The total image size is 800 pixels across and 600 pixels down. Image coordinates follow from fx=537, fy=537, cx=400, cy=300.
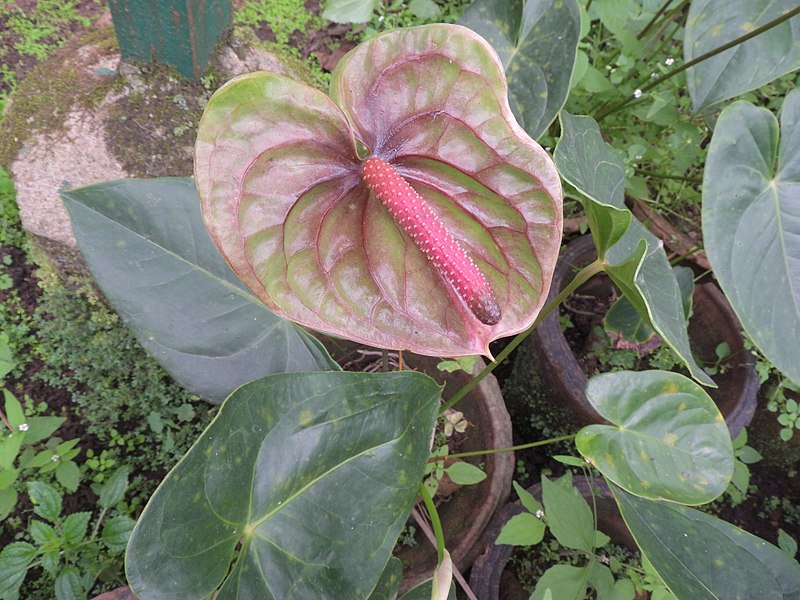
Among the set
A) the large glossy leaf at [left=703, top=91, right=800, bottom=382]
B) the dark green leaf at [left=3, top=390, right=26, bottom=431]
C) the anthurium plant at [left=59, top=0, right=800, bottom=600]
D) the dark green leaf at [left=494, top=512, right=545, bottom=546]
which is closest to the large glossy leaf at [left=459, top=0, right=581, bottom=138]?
the anthurium plant at [left=59, top=0, right=800, bottom=600]

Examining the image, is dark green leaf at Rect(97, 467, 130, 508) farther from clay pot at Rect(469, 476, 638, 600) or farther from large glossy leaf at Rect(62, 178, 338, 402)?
clay pot at Rect(469, 476, 638, 600)

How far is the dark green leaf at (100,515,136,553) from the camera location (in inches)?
33.6

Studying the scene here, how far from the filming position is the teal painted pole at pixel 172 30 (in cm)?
95

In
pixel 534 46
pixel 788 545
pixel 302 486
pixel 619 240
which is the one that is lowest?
pixel 788 545

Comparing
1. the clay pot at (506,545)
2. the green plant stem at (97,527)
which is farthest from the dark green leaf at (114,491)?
the clay pot at (506,545)

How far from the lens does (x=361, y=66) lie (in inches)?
20.2

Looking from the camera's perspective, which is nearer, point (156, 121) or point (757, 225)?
point (757, 225)

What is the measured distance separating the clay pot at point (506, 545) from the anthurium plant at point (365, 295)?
261 millimetres

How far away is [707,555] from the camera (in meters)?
0.67

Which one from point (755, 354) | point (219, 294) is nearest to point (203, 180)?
point (219, 294)

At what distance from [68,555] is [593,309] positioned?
1.18m

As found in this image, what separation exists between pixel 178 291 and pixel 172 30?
0.59 meters

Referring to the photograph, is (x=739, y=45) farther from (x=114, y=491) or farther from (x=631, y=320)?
(x=114, y=491)

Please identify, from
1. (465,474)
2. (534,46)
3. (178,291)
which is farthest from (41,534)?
(534,46)
